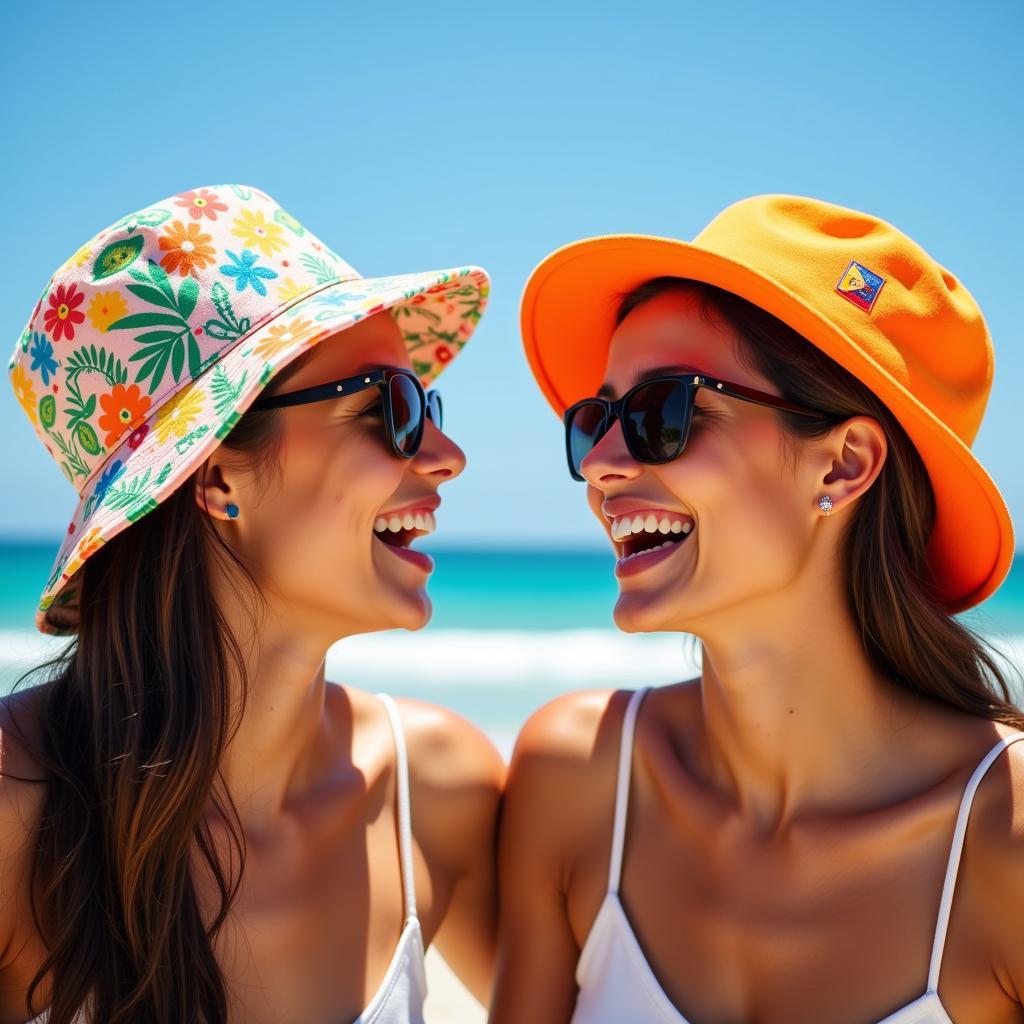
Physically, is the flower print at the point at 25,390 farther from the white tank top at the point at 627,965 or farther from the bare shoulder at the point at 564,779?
the white tank top at the point at 627,965

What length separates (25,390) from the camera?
120 inches

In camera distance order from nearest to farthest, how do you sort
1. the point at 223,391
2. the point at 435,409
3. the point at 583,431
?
the point at 223,391, the point at 583,431, the point at 435,409

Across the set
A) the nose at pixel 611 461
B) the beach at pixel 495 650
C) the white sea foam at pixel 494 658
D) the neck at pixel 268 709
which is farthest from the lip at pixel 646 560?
the white sea foam at pixel 494 658

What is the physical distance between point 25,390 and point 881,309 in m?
2.32

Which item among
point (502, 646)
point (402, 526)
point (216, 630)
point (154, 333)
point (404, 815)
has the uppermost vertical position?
point (154, 333)

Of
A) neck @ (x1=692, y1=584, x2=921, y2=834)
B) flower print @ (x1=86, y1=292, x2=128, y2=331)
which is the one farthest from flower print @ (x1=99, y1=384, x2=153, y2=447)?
neck @ (x1=692, y1=584, x2=921, y2=834)

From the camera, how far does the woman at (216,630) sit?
2.67m

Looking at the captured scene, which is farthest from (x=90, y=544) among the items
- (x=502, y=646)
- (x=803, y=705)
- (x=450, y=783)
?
(x=502, y=646)

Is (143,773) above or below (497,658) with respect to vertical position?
above

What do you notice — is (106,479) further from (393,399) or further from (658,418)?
(658,418)

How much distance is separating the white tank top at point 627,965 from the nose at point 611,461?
0.84 m

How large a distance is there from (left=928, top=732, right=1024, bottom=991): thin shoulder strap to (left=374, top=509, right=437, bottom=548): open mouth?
5.10ft

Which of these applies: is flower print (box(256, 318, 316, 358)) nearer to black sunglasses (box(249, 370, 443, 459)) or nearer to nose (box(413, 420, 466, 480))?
black sunglasses (box(249, 370, 443, 459))

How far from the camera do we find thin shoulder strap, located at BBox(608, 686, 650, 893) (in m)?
3.09
